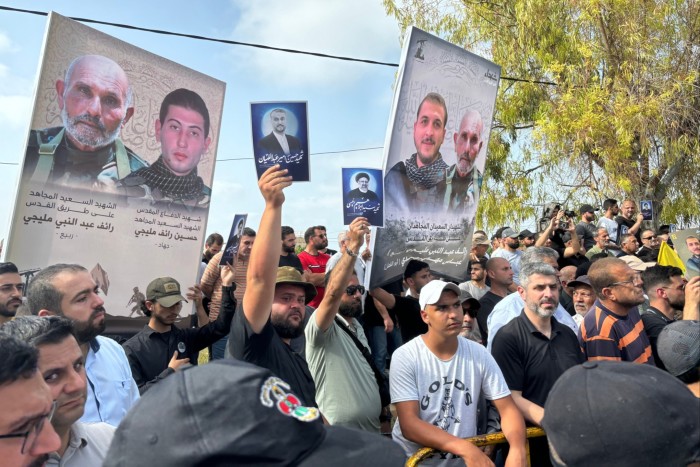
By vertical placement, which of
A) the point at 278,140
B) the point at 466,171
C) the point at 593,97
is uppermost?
the point at 593,97

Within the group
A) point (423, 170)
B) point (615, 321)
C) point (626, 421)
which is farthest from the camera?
point (423, 170)

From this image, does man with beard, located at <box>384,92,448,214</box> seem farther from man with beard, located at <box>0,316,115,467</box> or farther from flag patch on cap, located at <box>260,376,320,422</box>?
flag patch on cap, located at <box>260,376,320,422</box>

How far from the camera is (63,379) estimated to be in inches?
85.7

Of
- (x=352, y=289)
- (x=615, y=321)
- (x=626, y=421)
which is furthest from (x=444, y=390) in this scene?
(x=626, y=421)

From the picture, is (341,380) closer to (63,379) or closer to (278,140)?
(278,140)

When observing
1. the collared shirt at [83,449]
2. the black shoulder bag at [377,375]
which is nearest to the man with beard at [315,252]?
the black shoulder bag at [377,375]

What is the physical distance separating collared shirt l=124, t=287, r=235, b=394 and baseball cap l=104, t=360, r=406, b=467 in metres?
2.85

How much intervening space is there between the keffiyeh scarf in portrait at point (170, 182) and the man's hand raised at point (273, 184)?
255cm

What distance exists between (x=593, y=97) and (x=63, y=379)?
47.1ft

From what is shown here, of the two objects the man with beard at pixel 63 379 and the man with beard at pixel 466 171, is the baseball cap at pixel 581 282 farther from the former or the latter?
the man with beard at pixel 63 379

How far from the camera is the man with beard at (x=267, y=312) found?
8.95ft

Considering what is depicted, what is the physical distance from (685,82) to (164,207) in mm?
13541

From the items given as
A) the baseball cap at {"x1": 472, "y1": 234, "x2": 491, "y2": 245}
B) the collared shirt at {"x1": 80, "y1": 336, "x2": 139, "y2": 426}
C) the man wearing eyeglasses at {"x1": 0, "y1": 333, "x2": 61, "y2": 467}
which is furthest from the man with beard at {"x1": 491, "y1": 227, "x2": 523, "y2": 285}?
the man wearing eyeglasses at {"x1": 0, "y1": 333, "x2": 61, "y2": 467}

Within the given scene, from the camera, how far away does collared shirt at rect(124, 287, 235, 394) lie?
4066mm
